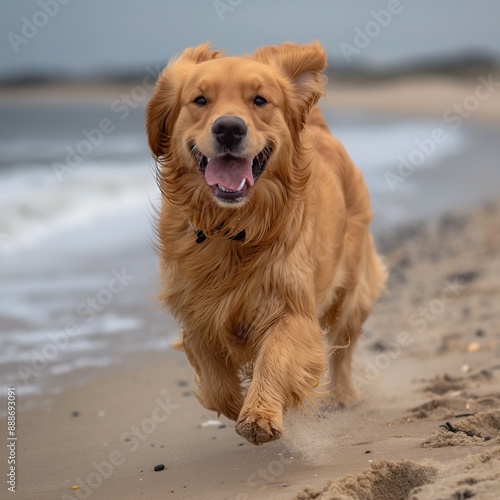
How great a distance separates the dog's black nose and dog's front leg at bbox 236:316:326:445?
3.01 ft

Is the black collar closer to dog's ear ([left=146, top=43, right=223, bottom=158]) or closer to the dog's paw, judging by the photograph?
dog's ear ([left=146, top=43, right=223, bottom=158])

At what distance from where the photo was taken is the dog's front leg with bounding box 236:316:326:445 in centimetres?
411

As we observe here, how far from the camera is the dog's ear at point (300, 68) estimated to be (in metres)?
4.76

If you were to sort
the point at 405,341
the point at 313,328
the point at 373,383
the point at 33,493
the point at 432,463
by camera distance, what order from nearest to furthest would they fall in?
the point at 432,463, the point at 33,493, the point at 313,328, the point at 373,383, the point at 405,341

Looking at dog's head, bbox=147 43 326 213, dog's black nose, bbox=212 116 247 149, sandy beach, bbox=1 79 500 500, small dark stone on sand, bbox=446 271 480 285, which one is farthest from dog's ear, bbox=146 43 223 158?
small dark stone on sand, bbox=446 271 480 285

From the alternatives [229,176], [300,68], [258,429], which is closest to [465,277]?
[300,68]

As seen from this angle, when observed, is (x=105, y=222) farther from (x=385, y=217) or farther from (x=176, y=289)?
(x=176, y=289)

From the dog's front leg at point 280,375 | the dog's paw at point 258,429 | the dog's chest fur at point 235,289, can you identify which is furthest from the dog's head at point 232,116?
the dog's paw at point 258,429

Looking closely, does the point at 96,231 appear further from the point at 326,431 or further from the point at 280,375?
the point at 280,375

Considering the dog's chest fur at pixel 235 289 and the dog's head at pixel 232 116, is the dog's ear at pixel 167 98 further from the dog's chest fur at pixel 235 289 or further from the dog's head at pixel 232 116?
the dog's chest fur at pixel 235 289

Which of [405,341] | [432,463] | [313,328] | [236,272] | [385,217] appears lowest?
[432,463]

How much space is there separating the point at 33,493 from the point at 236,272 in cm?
141

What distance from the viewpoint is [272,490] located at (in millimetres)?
3869

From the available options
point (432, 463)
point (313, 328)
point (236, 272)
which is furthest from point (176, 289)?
point (432, 463)
